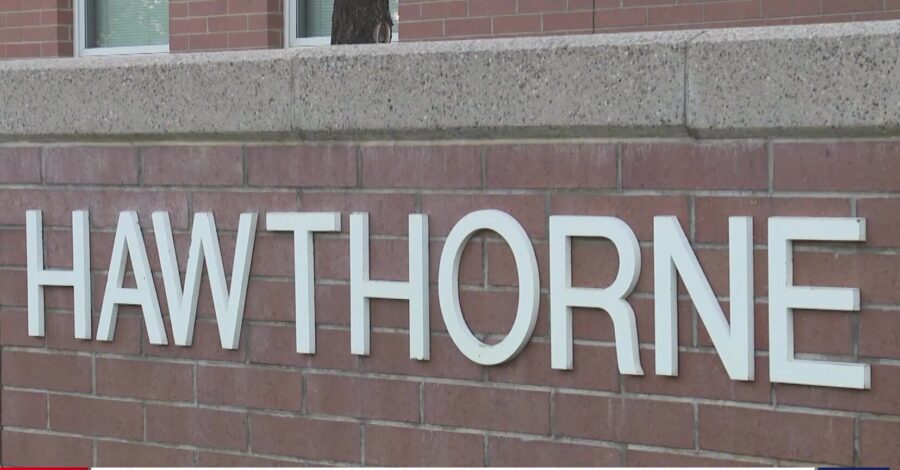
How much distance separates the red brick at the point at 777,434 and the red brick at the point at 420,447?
64cm

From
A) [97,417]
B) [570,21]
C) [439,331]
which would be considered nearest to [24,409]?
[97,417]

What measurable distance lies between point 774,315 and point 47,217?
225cm

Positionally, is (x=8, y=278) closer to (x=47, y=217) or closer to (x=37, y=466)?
(x=47, y=217)

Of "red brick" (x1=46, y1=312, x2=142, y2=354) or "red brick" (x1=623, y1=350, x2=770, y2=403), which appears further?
"red brick" (x1=46, y1=312, x2=142, y2=354)

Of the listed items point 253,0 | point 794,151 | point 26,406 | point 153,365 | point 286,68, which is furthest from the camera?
point 253,0

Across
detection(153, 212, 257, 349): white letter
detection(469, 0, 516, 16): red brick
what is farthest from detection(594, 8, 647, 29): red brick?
detection(153, 212, 257, 349): white letter

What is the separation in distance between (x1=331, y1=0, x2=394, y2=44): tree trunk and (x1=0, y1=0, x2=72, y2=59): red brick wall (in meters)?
3.67

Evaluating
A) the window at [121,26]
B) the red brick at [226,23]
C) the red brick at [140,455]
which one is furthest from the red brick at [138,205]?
the window at [121,26]

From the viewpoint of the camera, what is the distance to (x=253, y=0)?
913 centimetres

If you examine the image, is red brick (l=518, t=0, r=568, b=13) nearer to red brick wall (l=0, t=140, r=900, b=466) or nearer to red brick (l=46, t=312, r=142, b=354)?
red brick wall (l=0, t=140, r=900, b=466)

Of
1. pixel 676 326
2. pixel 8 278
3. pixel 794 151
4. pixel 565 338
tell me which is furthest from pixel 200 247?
pixel 794 151

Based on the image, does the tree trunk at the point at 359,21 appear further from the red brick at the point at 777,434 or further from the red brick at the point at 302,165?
the red brick at the point at 777,434

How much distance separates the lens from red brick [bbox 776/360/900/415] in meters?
3.43

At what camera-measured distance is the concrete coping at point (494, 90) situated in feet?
11.3
